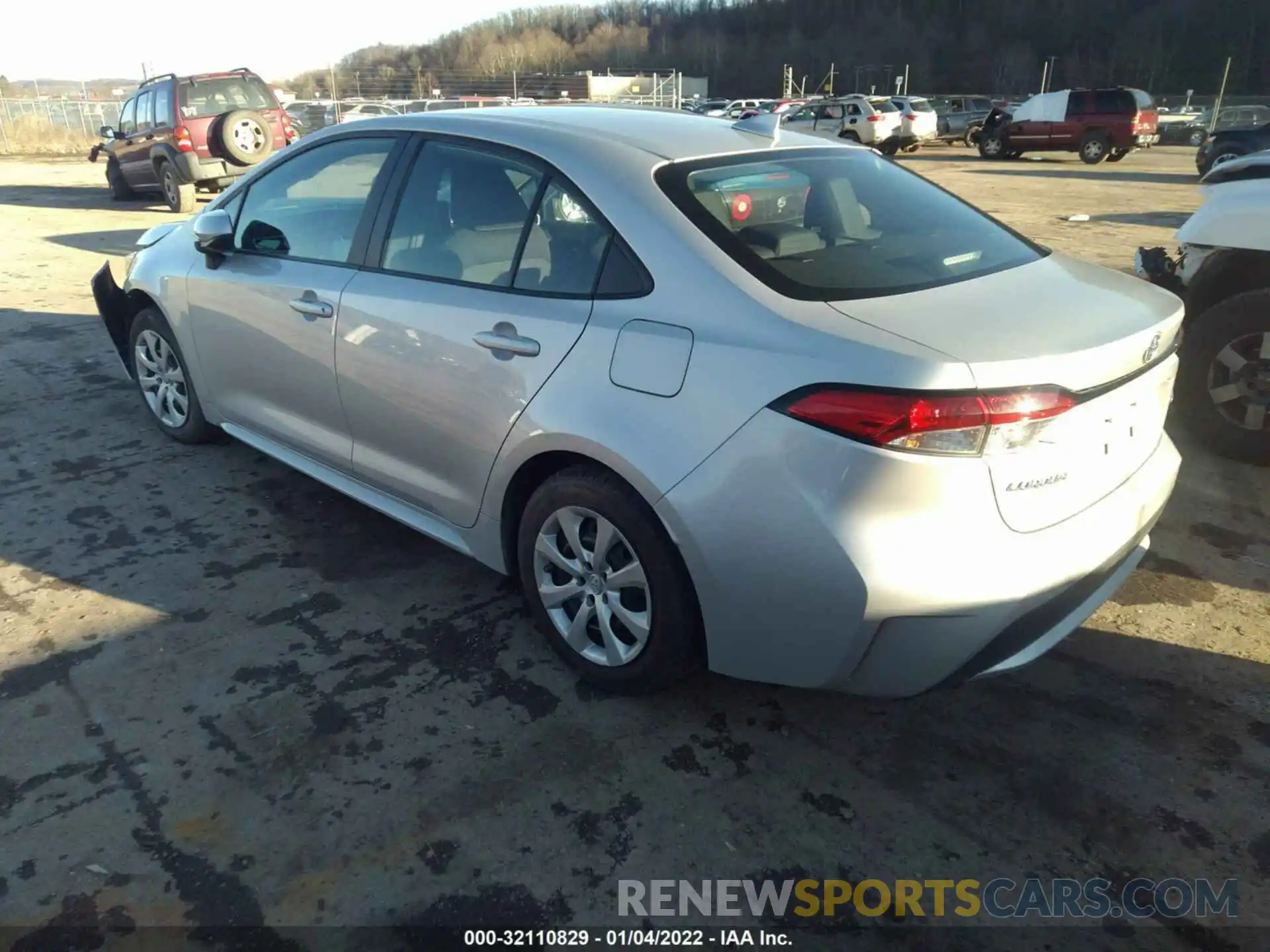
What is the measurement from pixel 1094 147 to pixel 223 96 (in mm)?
20100

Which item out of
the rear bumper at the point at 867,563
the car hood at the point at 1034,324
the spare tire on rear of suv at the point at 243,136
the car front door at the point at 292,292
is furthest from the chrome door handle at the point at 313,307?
the spare tire on rear of suv at the point at 243,136

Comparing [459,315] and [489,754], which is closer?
[489,754]

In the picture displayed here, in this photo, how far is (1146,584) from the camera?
11.3 ft

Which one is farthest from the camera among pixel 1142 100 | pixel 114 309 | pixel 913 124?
pixel 913 124

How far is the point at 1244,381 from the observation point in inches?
167

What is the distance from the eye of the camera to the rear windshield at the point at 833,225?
96.2 inches

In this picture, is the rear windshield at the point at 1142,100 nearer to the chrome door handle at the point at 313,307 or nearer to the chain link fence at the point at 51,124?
the chrome door handle at the point at 313,307

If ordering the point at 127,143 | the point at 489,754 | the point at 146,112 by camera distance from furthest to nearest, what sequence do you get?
the point at 127,143, the point at 146,112, the point at 489,754

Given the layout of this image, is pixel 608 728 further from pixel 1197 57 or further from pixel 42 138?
pixel 1197 57

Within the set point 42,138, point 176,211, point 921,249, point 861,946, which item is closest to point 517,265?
point 921,249

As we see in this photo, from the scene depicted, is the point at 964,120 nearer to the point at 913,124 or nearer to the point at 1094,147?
the point at 913,124

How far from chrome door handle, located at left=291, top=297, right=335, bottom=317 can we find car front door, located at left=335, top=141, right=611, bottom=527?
100 mm

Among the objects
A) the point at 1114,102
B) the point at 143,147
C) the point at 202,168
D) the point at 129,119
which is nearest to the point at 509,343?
the point at 202,168

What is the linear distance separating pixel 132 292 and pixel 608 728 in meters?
3.55
